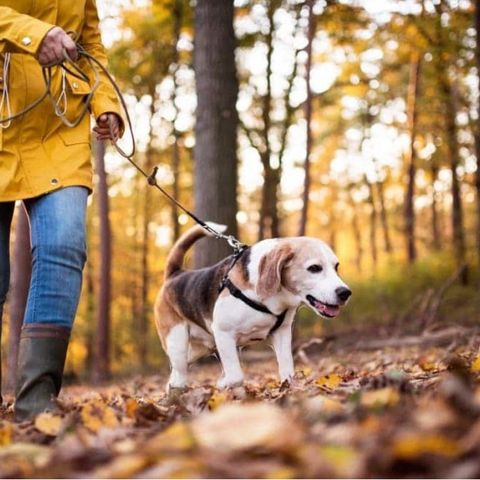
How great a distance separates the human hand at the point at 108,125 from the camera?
3758 millimetres

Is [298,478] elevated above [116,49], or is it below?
below

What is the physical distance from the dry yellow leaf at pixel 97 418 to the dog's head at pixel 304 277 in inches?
79.3

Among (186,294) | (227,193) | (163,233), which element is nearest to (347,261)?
(163,233)

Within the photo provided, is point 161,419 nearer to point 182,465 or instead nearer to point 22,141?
point 182,465

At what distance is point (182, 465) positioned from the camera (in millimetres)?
1661

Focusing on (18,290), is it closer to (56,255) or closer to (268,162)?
(56,255)

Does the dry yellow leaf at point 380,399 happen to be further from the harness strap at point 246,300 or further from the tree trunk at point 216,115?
the tree trunk at point 216,115

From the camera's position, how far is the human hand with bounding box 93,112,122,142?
12.3 ft

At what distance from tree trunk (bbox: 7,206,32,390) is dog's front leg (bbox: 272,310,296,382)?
5089 millimetres

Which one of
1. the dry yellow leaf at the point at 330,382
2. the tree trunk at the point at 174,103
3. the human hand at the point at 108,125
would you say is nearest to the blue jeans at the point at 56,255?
the human hand at the point at 108,125

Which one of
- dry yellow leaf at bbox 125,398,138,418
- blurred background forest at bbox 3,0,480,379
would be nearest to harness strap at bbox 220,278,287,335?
dry yellow leaf at bbox 125,398,138,418

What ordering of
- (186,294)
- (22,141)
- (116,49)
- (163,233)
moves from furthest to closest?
(163,233) → (116,49) → (186,294) → (22,141)

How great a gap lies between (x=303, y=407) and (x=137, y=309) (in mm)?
23066

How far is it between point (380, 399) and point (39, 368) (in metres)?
1.69
